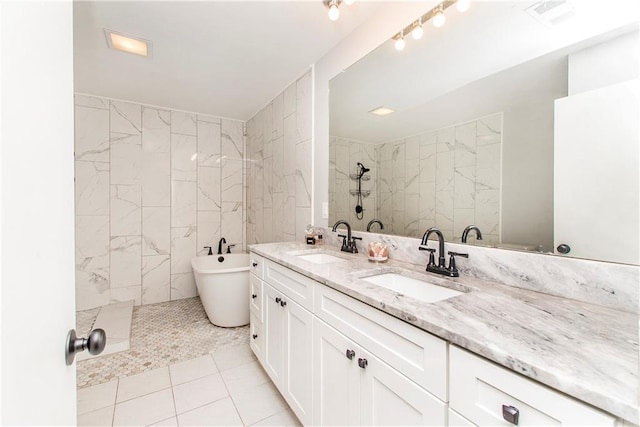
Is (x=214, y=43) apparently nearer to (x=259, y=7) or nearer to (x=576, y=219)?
(x=259, y=7)

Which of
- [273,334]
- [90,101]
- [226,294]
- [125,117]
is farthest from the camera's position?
[125,117]

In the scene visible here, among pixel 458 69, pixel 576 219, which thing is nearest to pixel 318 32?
pixel 458 69

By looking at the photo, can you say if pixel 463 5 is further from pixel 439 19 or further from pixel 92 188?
pixel 92 188

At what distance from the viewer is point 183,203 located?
3504 millimetres

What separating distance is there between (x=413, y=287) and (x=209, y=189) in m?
3.14

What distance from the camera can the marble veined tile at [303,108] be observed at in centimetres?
236

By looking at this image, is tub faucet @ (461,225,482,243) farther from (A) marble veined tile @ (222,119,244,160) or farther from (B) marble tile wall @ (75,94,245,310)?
(A) marble veined tile @ (222,119,244,160)

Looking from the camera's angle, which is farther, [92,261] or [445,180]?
[92,261]

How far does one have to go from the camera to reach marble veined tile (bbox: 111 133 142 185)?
3.13 m

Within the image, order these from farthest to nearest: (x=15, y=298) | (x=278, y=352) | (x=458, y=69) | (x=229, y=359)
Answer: (x=229, y=359)
(x=278, y=352)
(x=458, y=69)
(x=15, y=298)

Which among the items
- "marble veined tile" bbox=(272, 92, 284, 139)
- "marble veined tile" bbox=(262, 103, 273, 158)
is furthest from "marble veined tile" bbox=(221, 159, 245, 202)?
"marble veined tile" bbox=(272, 92, 284, 139)

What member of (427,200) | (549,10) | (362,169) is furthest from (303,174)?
(549,10)

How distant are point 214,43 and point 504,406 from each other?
251 centimetres

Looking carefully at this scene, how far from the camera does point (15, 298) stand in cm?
34
